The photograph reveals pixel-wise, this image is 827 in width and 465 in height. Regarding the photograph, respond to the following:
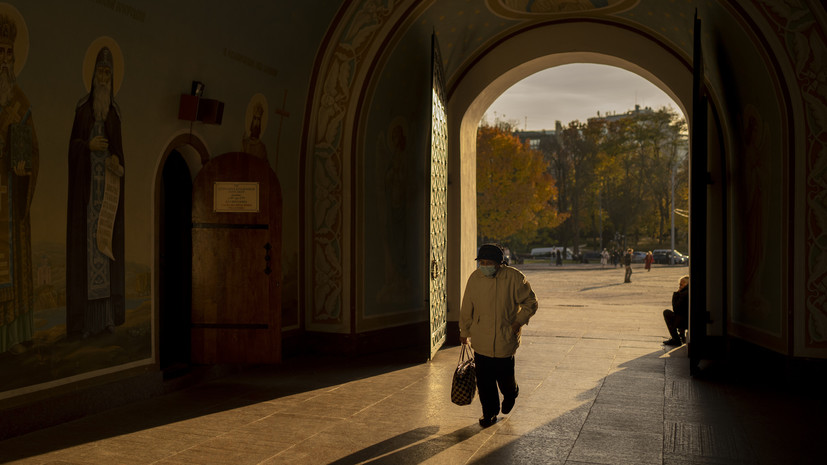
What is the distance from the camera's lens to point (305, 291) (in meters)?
10.7

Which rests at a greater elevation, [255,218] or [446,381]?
[255,218]

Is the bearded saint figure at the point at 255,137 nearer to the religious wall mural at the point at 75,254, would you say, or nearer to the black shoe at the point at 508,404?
the religious wall mural at the point at 75,254

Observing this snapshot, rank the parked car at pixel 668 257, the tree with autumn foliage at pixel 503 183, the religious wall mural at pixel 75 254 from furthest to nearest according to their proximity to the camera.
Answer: the parked car at pixel 668 257
the tree with autumn foliage at pixel 503 183
the religious wall mural at pixel 75 254

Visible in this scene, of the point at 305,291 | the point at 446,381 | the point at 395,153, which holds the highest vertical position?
the point at 395,153

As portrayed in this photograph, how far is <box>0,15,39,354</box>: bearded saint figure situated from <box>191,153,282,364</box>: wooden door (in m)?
2.30

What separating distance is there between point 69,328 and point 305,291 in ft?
14.1

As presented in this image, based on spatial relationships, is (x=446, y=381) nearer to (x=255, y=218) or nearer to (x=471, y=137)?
(x=255, y=218)

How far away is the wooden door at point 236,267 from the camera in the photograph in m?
8.40

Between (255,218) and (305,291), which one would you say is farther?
(305,291)

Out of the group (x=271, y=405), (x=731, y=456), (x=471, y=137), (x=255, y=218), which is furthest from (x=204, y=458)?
(x=471, y=137)

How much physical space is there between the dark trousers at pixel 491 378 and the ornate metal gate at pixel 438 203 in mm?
3549

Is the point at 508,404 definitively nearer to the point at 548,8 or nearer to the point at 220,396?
the point at 220,396

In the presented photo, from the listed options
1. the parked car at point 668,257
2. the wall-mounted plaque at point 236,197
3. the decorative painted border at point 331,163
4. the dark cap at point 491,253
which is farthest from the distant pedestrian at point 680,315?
the parked car at point 668,257

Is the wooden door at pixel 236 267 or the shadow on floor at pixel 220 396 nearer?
the shadow on floor at pixel 220 396
